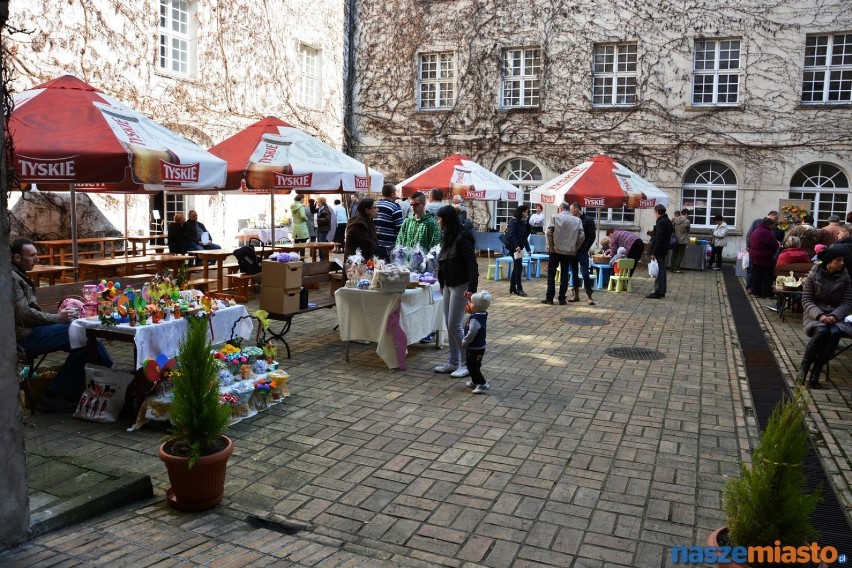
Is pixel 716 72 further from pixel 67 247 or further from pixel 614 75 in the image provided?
pixel 67 247

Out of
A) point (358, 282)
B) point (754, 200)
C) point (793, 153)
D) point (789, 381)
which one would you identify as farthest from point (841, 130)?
point (358, 282)

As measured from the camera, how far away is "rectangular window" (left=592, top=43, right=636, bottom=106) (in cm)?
2195

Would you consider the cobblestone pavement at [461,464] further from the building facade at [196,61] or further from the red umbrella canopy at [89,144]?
the building facade at [196,61]

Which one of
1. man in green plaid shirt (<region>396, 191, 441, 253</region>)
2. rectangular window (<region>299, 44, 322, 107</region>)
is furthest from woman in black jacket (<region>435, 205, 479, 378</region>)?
rectangular window (<region>299, 44, 322, 107</region>)

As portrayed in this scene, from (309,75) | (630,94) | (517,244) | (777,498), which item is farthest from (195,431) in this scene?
(630,94)

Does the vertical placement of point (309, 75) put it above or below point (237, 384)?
above

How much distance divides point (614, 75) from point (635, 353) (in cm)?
1556

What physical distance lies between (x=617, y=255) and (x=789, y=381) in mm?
Result: 7805

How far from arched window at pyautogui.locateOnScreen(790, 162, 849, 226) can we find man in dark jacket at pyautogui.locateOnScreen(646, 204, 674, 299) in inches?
372

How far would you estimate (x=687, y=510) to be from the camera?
436 centimetres

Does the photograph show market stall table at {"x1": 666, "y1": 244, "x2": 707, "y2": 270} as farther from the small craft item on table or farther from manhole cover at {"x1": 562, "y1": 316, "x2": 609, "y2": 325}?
the small craft item on table

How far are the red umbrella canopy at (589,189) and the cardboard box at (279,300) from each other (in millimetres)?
7145

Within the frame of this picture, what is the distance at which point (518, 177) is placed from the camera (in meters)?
23.5

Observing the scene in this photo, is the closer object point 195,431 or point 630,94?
point 195,431
